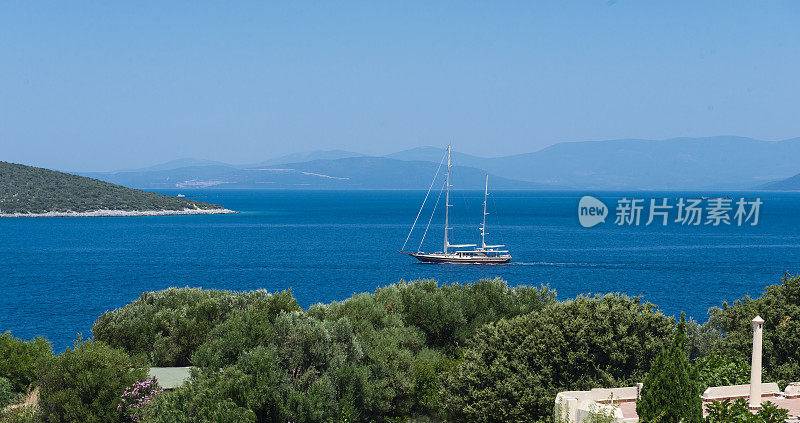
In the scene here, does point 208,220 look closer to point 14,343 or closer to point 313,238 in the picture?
point 313,238

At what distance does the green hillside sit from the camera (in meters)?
170

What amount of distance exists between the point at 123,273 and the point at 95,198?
391ft

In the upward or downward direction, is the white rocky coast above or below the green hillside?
below

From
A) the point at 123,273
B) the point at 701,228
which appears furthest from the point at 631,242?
the point at 123,273

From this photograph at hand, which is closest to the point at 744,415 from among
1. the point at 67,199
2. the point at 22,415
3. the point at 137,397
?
the point at 137,397

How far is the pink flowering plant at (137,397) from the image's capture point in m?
18.0

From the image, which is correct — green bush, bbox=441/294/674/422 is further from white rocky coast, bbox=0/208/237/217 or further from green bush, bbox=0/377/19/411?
white rocky coast, bbox=0/208/237/217

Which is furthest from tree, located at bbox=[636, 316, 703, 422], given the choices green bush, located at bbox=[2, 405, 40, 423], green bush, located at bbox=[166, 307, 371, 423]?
green bush, located at bbox=[2, 405, 40, 423]

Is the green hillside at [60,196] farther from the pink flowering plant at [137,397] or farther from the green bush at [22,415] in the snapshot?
the pink flowering plant at [137,397]

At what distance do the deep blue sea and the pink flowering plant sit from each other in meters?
24.9

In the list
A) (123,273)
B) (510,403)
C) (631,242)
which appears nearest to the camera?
(510,403)

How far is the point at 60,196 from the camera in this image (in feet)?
586

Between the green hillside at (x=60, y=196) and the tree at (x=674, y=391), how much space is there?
176350 mm

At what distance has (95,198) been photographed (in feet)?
604
